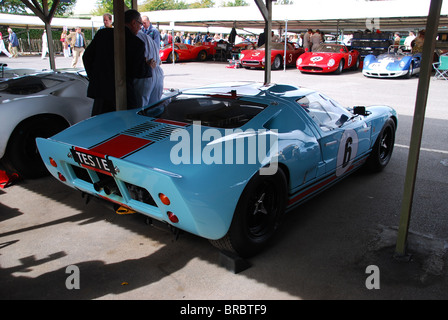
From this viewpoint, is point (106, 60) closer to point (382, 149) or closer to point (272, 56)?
point (382, 149)

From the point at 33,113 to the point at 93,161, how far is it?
1.90 m

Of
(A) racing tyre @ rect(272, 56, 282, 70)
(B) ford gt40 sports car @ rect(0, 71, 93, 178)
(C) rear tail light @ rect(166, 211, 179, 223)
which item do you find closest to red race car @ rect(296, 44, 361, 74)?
(A) racing tyre @ rect(272, 56, 282, 70)

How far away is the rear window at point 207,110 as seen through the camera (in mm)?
2967

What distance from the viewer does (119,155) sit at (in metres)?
2.52

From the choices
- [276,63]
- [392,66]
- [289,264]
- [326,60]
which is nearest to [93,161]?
[289,264]

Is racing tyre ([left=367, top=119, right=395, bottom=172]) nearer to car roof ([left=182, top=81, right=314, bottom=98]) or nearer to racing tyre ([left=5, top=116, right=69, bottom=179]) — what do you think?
car roof ([left=182, top=81, right=314, bottom=98])

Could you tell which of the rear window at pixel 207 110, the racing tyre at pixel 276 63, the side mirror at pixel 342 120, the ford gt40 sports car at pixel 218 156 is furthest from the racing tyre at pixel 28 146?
the racing tyre at pixel 276 63

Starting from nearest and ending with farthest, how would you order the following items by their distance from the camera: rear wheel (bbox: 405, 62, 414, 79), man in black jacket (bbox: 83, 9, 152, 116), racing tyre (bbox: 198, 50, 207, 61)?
1. man in black jacket (bbox: 83, 9, 152, 116)
2. rear wheel (bbox: 405, 62, 414, 79)
3. racing tyre (bbox: 198, 50, 207, 61)

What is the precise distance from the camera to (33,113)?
4016mm

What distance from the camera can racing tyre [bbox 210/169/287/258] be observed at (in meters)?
2.42

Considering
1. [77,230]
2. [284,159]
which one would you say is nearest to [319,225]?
[284,159]

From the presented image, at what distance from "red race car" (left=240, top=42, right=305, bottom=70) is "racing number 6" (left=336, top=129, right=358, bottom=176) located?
13449 mm

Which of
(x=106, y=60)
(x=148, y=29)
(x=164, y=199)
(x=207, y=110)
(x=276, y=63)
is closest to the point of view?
(x=164, y=199)
